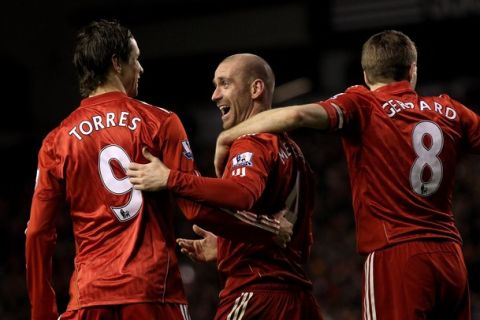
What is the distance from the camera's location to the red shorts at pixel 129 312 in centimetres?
398

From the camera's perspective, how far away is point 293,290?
4.50 m

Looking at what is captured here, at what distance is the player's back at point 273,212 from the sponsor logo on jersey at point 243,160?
0.01 meters

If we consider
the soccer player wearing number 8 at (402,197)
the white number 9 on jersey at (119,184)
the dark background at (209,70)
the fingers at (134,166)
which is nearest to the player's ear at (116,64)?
the white number 9 on jersey at (119,184)

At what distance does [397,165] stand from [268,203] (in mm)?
679

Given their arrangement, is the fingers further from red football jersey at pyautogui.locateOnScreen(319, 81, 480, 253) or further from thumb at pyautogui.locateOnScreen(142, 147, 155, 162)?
red football jersey at pyautogui.locateOnScreen(319, 81, 480, 253)

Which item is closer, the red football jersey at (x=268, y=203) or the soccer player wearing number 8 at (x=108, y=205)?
the soccer player wearing number 8 at (x=108, y=205)

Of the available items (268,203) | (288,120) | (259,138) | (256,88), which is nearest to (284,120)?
(288,120)

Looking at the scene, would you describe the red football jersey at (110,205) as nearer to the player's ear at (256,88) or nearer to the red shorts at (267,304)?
the red shorts at (267,304)

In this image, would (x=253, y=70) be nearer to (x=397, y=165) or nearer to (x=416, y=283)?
(x=397, y=165)

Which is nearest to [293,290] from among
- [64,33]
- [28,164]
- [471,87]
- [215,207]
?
[215,207]

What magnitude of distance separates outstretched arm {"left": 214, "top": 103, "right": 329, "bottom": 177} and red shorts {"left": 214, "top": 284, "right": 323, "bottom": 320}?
76 centimetres

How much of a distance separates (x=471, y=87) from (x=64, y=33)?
797 centimetres

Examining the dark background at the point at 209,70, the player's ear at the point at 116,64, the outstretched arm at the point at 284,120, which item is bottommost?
the outstretched arm at the point at 284,120

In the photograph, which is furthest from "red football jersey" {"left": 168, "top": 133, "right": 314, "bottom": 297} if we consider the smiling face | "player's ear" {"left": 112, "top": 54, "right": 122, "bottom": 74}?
"player's ear" {"left": 112, "top": 54, "right": 122, "bottom": 74}
